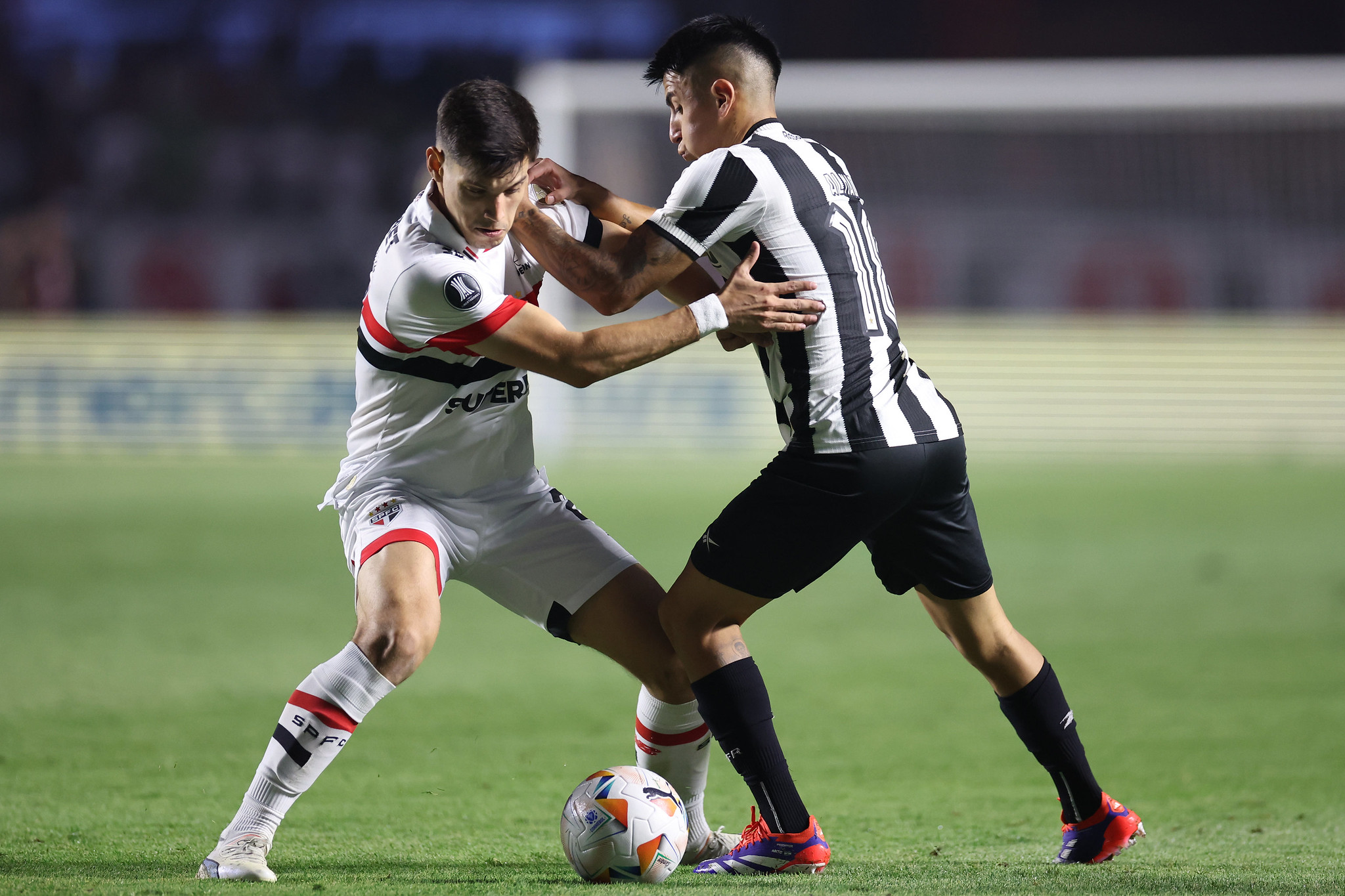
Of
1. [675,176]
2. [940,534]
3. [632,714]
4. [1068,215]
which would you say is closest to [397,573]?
[940,534]

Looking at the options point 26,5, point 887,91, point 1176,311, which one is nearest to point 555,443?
point 887,91

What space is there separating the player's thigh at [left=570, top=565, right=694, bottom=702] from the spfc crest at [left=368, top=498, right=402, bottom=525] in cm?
57

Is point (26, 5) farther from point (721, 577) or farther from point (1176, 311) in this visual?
point (721, 577)

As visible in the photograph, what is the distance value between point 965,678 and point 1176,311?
15395 millimetres

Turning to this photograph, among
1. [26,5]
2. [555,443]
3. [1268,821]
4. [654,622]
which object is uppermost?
[26,5]

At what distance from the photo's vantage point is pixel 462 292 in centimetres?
349

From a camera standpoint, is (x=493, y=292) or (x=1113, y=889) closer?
(x=1113, y=889)

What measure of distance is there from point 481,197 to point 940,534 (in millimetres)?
1465

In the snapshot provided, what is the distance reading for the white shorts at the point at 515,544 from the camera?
3.78 meters

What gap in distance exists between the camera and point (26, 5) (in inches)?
1044

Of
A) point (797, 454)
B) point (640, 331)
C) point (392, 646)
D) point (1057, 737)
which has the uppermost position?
point (640, 331)

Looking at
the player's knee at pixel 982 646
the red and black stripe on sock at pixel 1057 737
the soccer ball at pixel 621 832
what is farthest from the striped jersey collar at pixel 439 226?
the red and black stripe on sock at pixel 1057 737

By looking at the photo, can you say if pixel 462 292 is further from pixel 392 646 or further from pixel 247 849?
pixel 247 849

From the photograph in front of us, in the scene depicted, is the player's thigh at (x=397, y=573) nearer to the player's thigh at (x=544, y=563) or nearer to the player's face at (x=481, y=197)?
the player's thigh at (x=544, y=563)
